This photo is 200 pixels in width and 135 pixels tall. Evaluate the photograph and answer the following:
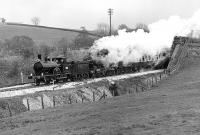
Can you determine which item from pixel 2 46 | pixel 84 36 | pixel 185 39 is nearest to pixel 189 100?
pixel 185 39

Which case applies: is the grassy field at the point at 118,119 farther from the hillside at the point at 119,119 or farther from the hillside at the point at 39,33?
the hillside at the point at 39,33

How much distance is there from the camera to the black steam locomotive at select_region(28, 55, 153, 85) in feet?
146

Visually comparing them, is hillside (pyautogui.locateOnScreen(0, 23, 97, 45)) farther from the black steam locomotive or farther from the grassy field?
the grassy field

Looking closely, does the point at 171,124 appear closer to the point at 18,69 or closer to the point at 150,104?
the point at 150,104

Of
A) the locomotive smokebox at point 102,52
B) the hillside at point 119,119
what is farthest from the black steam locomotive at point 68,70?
the hillside at point 119,119

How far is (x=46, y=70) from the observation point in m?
44.8

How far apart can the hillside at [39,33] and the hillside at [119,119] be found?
73.7 m

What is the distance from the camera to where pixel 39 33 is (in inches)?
4473

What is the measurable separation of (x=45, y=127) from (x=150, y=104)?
10038 millimetres

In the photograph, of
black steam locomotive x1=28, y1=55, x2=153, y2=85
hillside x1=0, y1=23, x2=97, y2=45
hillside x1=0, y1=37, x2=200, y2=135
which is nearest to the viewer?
hillside x1=0, y1=37, x2=200, y2=135

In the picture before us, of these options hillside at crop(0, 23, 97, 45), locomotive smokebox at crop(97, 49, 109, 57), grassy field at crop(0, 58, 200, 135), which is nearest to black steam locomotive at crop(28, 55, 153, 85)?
locomotive smokebox at crop(97, 49, 109, 57)

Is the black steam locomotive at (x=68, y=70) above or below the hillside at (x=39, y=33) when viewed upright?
A: below

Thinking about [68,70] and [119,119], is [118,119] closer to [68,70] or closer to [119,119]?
[119,119]

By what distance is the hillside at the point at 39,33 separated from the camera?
105 metres
